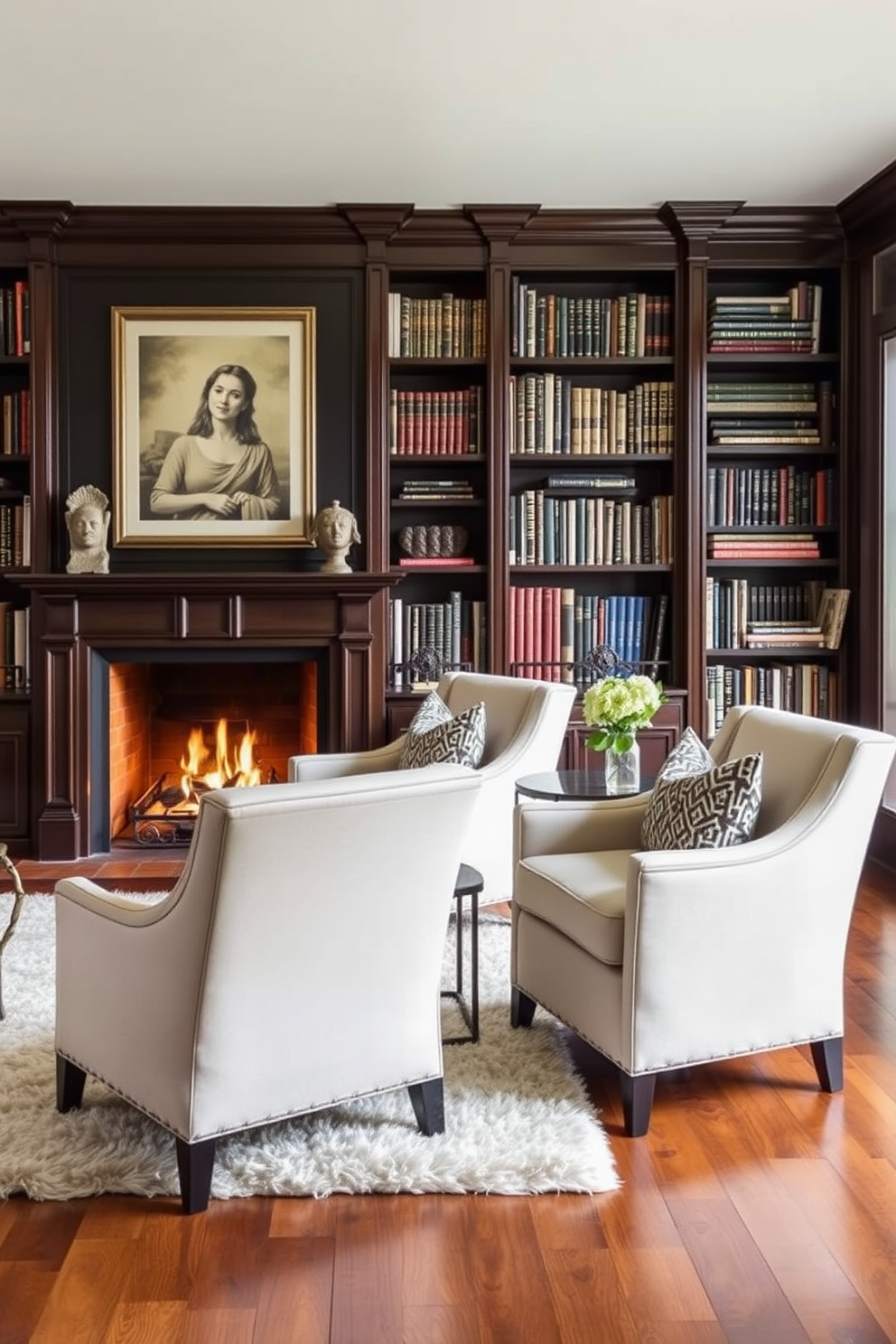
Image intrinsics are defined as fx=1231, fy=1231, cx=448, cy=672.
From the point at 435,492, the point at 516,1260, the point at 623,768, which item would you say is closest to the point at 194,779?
the point at 435,492

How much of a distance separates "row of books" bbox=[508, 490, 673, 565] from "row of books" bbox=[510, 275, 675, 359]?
65 cm

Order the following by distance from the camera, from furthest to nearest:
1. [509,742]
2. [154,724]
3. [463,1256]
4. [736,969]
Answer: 1. [154,724]
2. [509,742]
3. [736,969]
4. [463,1256]

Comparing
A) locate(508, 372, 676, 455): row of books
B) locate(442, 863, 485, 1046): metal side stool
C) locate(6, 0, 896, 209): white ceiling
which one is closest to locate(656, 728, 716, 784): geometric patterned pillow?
locate(442, 863, 485, 1046): metal side stool

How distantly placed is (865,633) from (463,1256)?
394 cm

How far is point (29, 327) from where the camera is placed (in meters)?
5.44

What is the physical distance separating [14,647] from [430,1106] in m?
3.71

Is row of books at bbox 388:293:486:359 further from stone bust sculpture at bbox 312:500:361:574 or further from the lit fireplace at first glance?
the lit fireplace

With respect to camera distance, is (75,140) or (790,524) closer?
(75,140)

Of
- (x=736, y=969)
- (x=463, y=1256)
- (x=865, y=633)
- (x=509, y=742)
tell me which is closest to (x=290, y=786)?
(x=463, y=1256)

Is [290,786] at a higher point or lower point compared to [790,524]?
lower

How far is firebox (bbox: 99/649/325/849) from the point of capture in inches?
228

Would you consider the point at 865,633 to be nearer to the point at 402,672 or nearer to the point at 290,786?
the point at 402,672

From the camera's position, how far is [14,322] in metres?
5.50

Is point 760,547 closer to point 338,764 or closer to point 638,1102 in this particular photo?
point 338,764
